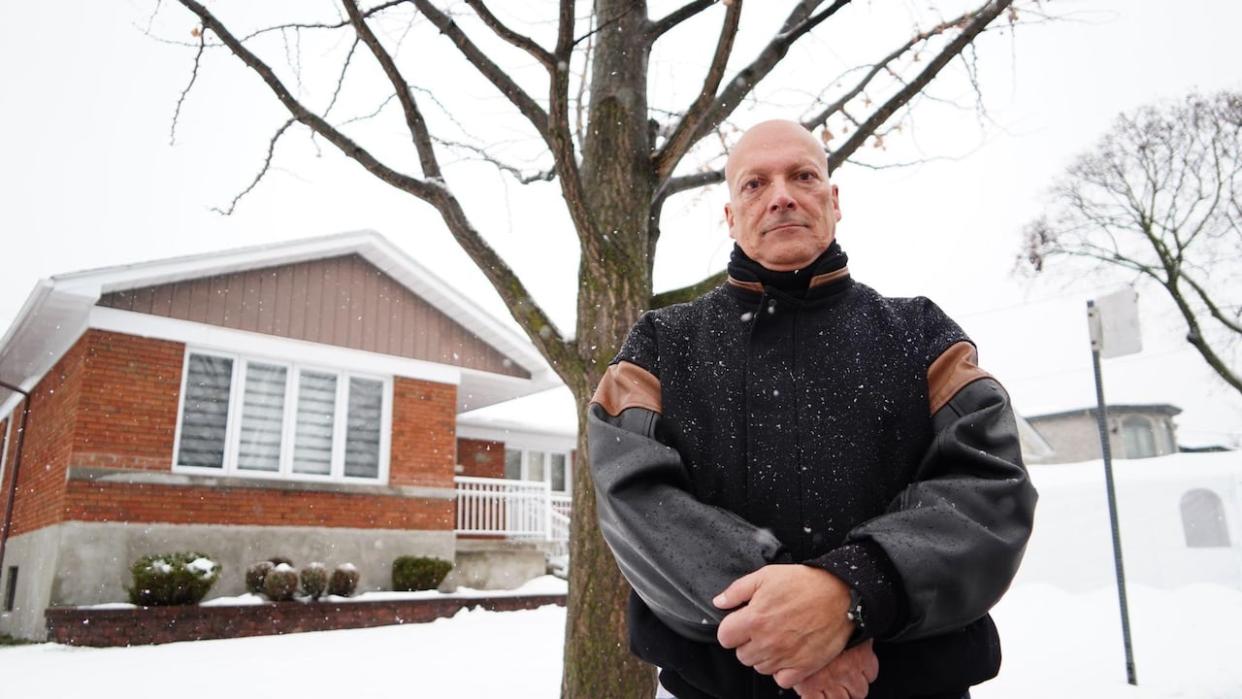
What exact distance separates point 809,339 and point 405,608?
35.7 feet

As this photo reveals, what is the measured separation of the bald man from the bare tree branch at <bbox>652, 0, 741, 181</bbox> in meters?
1.63

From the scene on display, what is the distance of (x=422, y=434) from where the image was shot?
13852mm

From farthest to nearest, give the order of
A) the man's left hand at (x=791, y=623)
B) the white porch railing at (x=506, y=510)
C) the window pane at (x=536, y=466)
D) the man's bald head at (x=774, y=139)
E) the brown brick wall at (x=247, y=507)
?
the window pane at (x=536, y=466) < the white porch railing at (x=506, y=510) < the brown brick wall at (x=247, y=507) < the man's bald head at (x=774, y=139) < the man's left hand at (x=791, y=623)

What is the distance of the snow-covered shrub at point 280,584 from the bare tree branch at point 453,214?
834 centimetres

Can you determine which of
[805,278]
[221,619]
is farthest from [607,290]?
[221,619]

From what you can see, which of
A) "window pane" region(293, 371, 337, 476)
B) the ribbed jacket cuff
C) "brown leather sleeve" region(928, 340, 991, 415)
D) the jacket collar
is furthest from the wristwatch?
"window pane" region(293, 371, 337, 476)

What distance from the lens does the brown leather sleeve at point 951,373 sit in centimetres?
167

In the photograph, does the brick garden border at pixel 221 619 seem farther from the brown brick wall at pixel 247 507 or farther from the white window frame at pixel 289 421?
the white window frame at pixel 289 421

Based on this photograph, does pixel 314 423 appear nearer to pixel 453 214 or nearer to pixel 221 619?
pixel 221 619

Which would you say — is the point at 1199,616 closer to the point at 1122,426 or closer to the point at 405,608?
the point at 405,608

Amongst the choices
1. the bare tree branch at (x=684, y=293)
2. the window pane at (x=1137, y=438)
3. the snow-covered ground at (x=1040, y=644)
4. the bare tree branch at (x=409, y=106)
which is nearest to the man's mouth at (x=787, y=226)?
the bare tree branch at (x=684, y=293)

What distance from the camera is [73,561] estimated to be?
1026 cm

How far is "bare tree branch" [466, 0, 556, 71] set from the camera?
3379mm

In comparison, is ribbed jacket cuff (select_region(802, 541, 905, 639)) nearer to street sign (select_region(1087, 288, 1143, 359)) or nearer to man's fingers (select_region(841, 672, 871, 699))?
man's fingers (select_region(841, 672, 871, 699))
